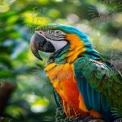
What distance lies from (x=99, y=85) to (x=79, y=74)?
60 millimetres

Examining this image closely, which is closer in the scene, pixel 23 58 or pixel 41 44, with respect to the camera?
pixel 41 44

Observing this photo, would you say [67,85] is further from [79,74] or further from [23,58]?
[23,58]

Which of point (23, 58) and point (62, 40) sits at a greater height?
point (62, 40)

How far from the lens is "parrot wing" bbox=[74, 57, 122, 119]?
1.10 meters

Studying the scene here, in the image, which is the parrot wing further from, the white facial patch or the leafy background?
the leafy background

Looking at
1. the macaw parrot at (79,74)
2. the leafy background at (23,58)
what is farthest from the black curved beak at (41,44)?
the leafy background at (23,58)

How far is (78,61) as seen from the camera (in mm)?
1144

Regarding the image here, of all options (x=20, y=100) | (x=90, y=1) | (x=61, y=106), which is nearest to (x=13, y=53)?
(x=20, y=100)

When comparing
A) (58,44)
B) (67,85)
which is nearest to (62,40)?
(58,44)

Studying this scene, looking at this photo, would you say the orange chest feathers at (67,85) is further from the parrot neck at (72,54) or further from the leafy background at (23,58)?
the leafy background at (23,58)

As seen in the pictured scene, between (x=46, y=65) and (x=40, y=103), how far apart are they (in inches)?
35.3

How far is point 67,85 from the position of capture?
112cm

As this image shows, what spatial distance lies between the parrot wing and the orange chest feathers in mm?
14

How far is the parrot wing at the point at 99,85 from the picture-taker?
1.10 meters
